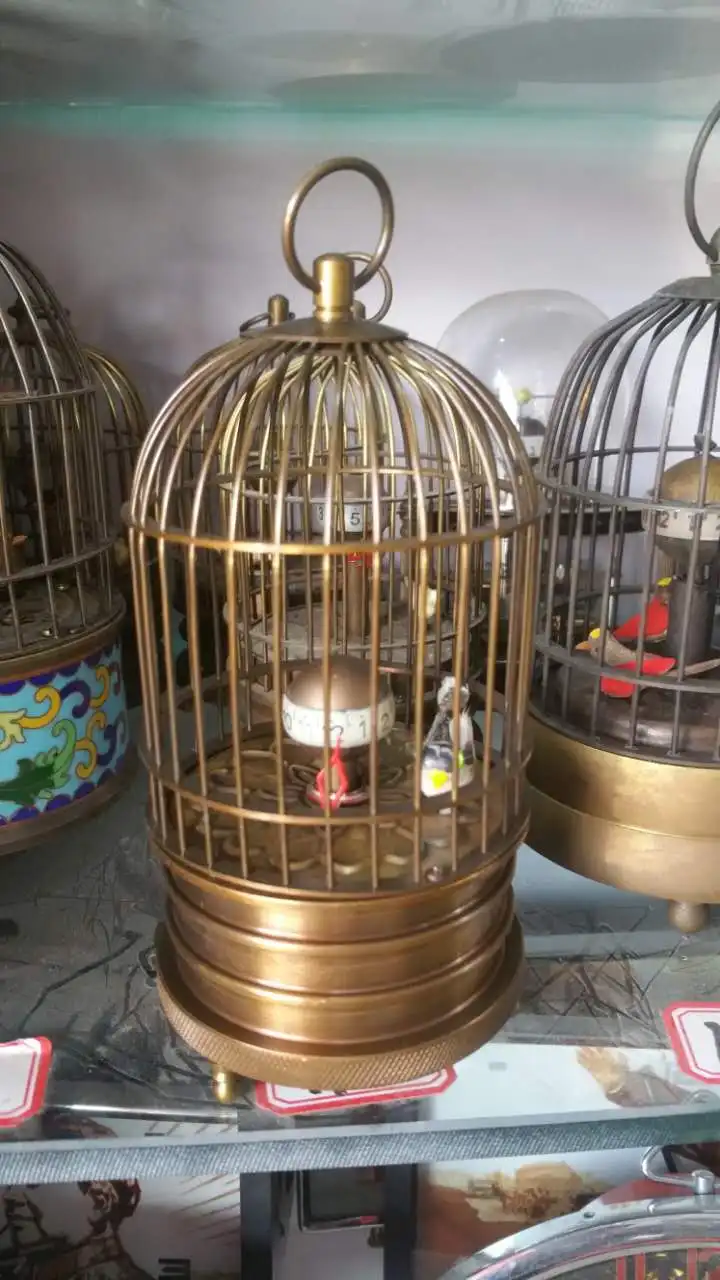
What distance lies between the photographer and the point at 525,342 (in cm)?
131

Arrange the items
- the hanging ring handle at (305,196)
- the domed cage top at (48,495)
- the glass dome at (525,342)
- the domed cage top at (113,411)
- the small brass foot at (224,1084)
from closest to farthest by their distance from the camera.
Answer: the hanging ring handle at (305,196)
the small brass foot at (224,1084)
the domed cage top at (48,495)
the domed cage top at (113,411)
the glass dome at (525,342)

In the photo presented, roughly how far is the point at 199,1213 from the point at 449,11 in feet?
3.85

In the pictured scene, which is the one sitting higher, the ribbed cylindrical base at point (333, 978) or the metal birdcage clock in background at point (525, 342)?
the metal birdcage clock in background at point (525, 342)

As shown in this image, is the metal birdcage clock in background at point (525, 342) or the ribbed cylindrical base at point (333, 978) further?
the metal birdcage clock in background at point (525, 342)

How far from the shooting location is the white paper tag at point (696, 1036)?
2.51ft

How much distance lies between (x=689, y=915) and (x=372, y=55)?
2.93ft

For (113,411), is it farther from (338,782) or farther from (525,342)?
(338,782)

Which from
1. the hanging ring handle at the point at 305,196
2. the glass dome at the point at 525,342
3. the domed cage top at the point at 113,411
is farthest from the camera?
the glass dome at the point at 525,342

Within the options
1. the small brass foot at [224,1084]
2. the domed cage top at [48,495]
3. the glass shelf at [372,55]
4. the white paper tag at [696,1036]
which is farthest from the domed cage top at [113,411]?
the white paper tag at [696,1036]

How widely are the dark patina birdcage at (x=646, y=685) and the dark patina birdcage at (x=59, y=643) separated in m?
0.39

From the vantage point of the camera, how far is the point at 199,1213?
100 centimetres

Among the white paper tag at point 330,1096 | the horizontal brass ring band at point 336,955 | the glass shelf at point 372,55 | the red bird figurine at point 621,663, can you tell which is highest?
the glass shelf at point 372,55

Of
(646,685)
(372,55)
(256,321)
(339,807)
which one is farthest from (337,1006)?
(372,55)

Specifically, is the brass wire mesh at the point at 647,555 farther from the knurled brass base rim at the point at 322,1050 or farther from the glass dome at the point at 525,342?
the glass dome at the point at 525,342
